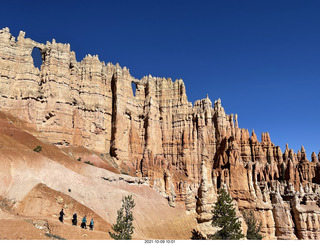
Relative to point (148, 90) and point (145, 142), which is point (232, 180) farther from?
point (148, 90)

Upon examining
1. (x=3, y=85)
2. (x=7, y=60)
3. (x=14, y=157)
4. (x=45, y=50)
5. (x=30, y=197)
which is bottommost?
(x=30, y=197)

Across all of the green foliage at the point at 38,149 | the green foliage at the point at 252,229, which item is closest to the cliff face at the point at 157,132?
the green foliage at the point at 252,229

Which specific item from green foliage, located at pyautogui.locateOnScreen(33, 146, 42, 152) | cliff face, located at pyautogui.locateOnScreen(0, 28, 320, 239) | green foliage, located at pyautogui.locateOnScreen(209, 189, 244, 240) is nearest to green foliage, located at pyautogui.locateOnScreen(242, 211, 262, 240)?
cliff face, located at pyautogui.locateOnScreen(0, 28, 320, 239)

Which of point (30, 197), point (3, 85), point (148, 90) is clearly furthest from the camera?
point (148, 90)

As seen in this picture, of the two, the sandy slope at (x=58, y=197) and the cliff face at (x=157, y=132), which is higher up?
the cliff face at (x=157, y=132)

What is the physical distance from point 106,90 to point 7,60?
22.1 metres

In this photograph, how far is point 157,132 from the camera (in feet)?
258

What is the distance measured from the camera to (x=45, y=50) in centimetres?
6253

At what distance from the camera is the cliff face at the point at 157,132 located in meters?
56.8

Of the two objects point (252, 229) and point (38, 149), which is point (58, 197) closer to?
point (38, 149)

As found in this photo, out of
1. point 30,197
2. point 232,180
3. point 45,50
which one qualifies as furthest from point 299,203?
point 45,50

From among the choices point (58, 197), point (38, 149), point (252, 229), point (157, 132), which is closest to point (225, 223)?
point (252, 229)

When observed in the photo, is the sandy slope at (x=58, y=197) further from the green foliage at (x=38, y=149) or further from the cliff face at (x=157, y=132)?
the cliff face at (x=157, y=132)

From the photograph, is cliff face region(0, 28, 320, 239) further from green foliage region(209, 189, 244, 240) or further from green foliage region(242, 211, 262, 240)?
green foliage region(209, 189, 244, 240)
